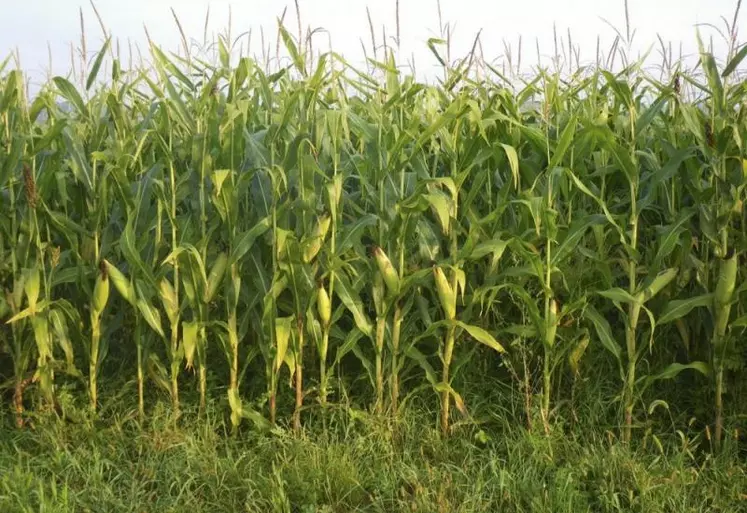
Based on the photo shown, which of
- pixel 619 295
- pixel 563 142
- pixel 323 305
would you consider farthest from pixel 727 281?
pixel 323 305

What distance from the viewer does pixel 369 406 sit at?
464 centimetres

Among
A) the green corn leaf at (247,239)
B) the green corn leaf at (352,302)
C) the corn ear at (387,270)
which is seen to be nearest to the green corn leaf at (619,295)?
the corn ear at (387,270)

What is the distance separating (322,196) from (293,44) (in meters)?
0.87

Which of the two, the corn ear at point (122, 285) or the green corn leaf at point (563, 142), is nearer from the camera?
the green corn leaf at point (563, 142)

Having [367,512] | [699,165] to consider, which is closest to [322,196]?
[367,512]

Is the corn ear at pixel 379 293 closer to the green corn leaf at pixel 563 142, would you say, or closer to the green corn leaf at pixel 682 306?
the green corn leaf at pixel 563 142

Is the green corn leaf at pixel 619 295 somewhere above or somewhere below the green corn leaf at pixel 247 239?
below

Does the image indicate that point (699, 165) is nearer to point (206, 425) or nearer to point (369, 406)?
point (369, 406)

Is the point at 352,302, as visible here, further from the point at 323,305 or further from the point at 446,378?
the point at 446,378

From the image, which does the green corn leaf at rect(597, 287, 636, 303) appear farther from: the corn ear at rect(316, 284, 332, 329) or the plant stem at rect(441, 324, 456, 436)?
the corn ear at rect(316, 284, 332, 329)

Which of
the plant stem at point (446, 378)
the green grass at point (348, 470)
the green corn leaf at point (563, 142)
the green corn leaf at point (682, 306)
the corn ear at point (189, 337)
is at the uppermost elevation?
the green corn leaf at point (563, 142)

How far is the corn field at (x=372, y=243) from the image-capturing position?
4.37 m

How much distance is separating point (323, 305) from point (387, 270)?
36 centimetres

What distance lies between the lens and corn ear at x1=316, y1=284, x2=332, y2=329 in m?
4.37
